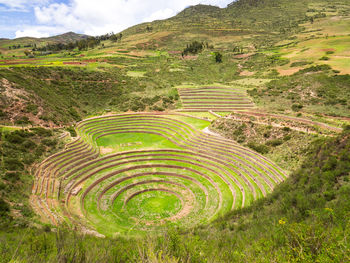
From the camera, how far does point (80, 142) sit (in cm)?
2525

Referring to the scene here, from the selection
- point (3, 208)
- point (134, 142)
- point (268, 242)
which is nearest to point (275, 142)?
A: point (268, 242)

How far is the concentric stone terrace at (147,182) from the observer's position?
54.0 ft

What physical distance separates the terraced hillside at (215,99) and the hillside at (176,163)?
0.25 metres

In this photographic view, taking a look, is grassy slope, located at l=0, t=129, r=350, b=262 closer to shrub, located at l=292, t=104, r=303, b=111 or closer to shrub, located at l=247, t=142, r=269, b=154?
shrub, located at l=247, t=142, r=269, b=154

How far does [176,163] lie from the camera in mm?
24203

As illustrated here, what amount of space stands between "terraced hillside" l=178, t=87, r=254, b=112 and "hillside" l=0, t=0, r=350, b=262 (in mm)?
246

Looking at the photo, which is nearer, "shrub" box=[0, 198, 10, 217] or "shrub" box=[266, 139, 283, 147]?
"shrub" box=[0, 198, 10, 217]

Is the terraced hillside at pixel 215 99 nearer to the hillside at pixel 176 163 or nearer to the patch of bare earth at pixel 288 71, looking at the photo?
the hillside at pixel 176 163

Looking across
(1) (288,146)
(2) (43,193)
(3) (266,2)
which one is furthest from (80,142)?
(3) (266,2)

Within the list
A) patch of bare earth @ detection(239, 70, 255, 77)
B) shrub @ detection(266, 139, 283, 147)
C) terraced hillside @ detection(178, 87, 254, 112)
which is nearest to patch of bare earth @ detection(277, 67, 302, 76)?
patch of bare earth @ detection(239, 70, 255, 77)

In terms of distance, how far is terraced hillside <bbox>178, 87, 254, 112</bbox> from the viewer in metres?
39.7

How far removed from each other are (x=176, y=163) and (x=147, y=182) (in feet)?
14.6

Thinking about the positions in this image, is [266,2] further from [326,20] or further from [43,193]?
[43,193]

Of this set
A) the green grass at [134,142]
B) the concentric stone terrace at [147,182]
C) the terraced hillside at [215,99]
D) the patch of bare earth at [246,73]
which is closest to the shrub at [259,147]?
the concentric stone terrace at [147,182]
